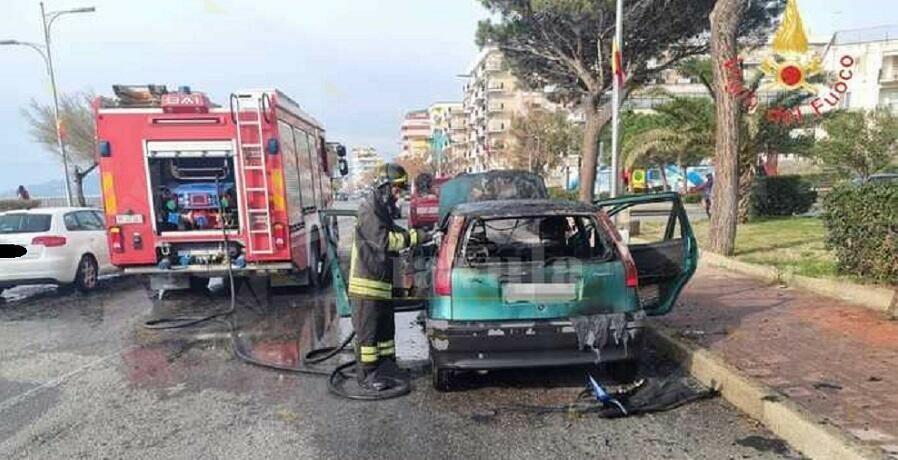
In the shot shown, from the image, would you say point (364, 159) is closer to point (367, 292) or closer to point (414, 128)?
point (414, 128)

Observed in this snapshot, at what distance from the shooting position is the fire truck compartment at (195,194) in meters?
8.26

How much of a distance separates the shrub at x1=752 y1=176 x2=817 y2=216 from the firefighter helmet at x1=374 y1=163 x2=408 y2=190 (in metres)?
14.6

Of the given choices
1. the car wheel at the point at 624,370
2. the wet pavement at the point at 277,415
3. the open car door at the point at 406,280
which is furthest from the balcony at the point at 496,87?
the car wheel at the point at 624,370

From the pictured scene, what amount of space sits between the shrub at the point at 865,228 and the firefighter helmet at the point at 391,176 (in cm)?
509

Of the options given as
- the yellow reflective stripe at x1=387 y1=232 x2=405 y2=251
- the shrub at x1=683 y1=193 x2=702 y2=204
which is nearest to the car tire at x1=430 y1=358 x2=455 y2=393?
the yellow reflective stripe at x1=387 y1=232 x2=405 y2=251

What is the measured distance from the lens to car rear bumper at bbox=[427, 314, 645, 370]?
4230mm

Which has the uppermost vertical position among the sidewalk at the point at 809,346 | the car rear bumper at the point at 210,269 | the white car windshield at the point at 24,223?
the white car windshield at the point at 24,223

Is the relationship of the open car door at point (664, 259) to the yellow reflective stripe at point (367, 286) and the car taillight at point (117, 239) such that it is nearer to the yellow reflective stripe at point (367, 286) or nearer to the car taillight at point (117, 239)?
the yellow reflective stripe at point (367, 286)

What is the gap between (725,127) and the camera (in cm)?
963

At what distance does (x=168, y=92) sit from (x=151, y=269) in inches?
93.8

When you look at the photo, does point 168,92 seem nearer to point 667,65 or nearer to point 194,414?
point 194,414

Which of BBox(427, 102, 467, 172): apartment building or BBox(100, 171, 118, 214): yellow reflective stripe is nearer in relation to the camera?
BBox(100, 171, 118, 214): yellow reflective stripe

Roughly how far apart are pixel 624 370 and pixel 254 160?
5.46 metres

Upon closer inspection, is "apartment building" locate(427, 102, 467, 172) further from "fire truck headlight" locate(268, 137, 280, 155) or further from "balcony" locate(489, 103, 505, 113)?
"fire truck headlight" locate(268, 137, 280, 155)
